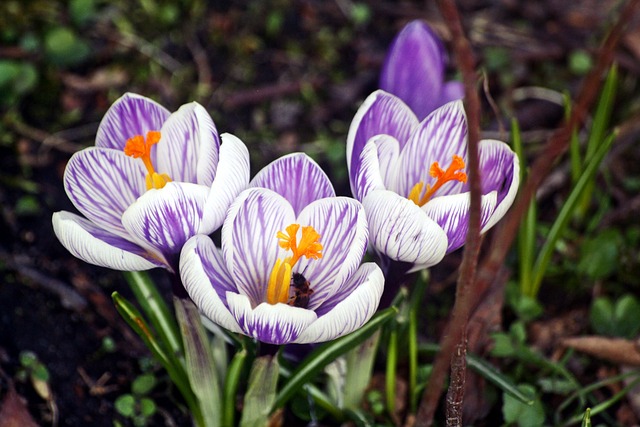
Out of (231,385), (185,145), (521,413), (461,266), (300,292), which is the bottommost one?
(521,413)

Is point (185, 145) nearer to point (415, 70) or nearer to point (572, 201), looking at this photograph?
point (415, 70)

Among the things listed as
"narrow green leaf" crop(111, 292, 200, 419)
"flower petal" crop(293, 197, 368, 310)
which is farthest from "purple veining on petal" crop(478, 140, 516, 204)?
"narrow green leaf" crop(111, 292, 200, 419)

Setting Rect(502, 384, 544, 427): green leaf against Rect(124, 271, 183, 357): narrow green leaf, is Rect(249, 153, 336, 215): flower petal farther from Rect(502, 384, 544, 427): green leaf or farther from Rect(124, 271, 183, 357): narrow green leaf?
Rect(502, 384, 544, 427): green leaf

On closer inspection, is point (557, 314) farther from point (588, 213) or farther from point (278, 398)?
point (278, 398)

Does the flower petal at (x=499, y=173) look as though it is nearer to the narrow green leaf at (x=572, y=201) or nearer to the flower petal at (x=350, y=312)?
the flower petal at (x=350, y=312)

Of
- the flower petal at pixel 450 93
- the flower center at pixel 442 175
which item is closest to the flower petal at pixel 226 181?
the flower center at pixel 442 175

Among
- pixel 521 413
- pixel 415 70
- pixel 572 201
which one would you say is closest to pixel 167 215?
pixel 415 70
